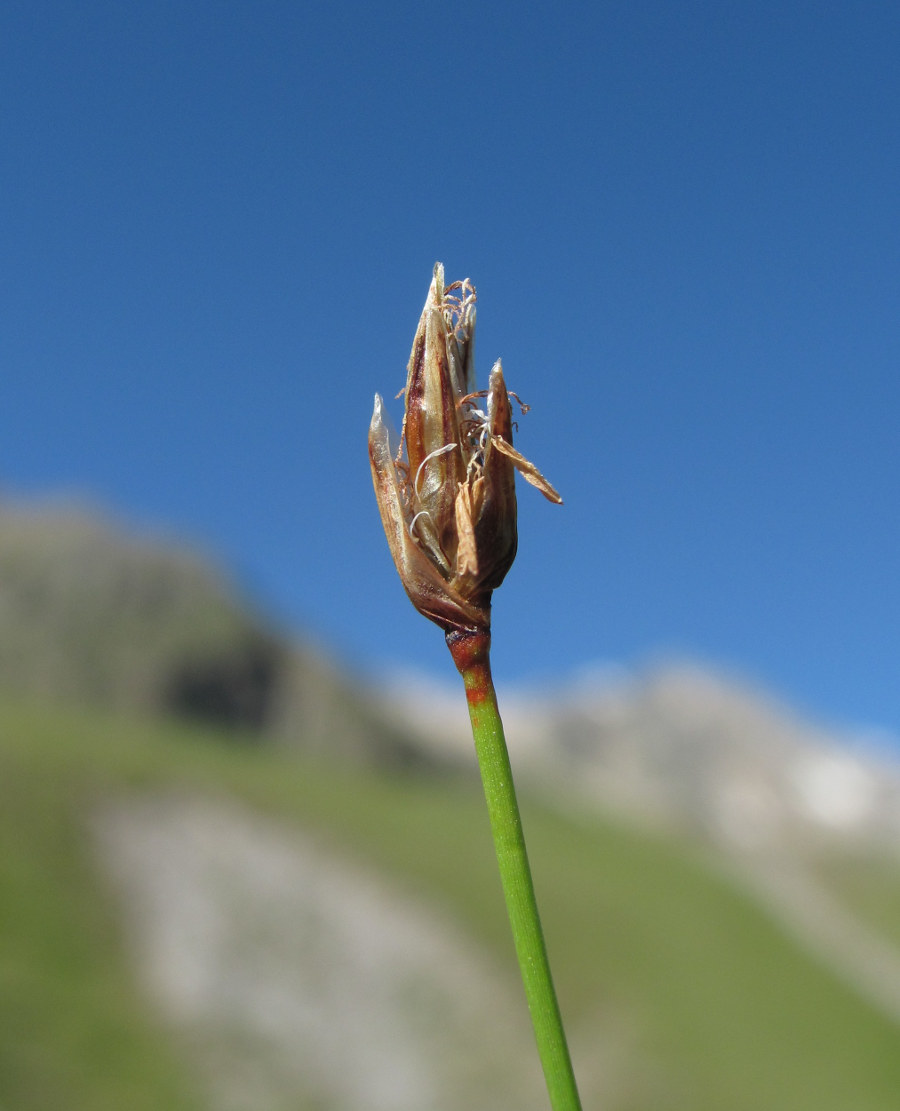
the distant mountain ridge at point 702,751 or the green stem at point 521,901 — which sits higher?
the distant mountain ridge at point 702,751

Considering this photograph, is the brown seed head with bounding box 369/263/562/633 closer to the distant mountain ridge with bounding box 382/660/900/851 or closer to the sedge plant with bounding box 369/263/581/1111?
the sedge plant with bounding box 369/263/581/1111

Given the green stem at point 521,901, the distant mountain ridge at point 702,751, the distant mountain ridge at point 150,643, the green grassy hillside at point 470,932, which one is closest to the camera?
the green stem at point 521,901

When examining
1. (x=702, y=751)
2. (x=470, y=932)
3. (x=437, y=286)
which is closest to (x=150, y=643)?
(x=470, y=932)

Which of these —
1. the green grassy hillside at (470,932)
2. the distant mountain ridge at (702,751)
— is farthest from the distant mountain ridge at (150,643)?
the distant mountain ridge at (702,751)

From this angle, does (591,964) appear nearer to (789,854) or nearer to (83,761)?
(83,761)

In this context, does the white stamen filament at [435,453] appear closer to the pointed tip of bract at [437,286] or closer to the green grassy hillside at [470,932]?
the pointed tip of bract at [437,286]

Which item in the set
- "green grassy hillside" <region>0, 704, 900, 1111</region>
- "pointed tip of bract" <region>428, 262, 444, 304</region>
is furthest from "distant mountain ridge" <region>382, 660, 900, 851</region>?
"pointed tip of bract" <region>428, 262, 444, 304</region>

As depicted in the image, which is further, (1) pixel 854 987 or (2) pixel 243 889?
(1) pixel 854 987

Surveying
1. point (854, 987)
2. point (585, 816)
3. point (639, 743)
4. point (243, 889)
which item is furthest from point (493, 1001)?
point (639, 743)
